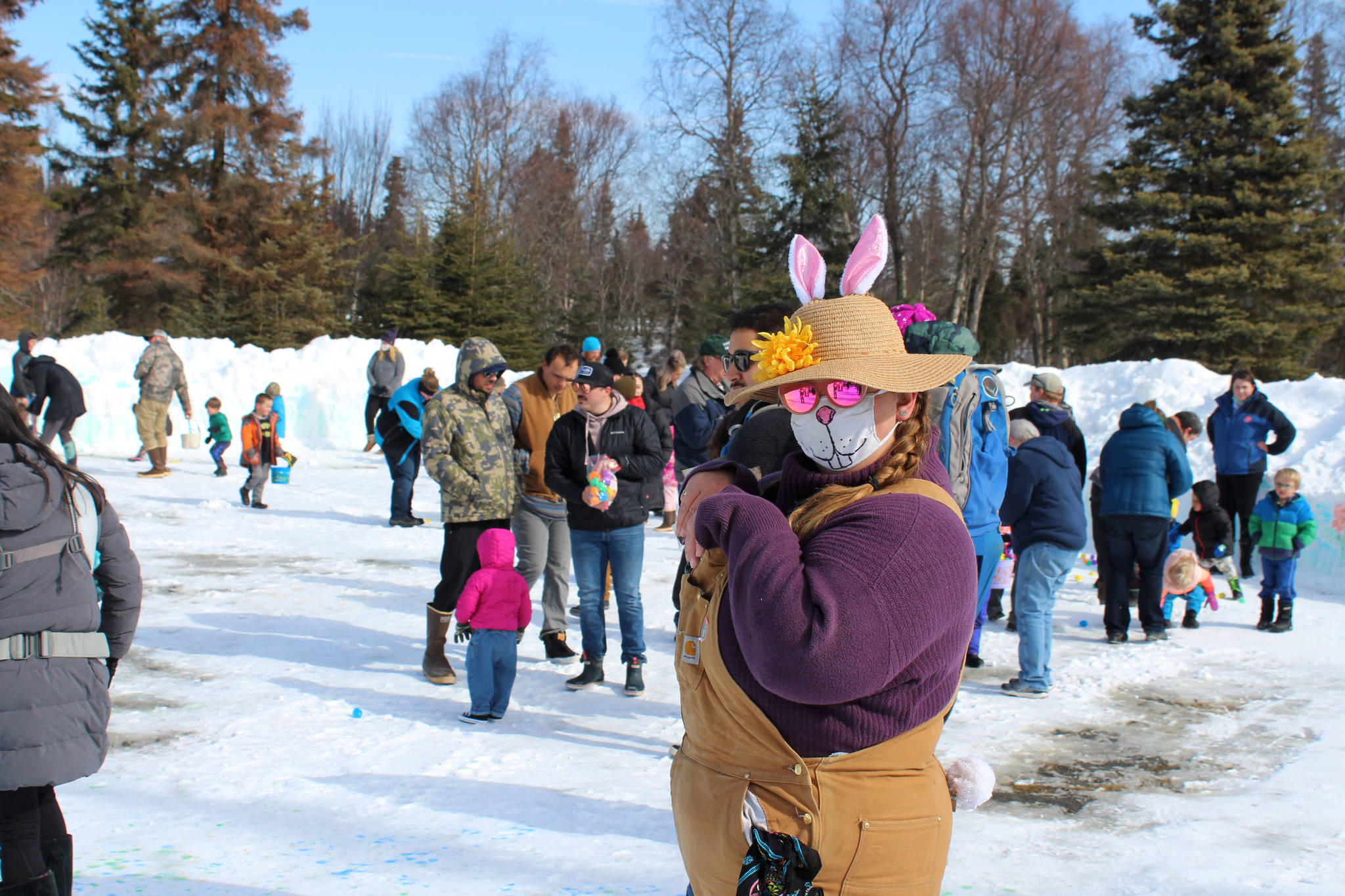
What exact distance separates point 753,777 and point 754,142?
3050cm

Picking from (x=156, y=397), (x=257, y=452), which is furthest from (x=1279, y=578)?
(x=156, y=397)

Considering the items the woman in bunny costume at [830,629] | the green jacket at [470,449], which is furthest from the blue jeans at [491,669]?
the woman in bunny costume at [830,629]

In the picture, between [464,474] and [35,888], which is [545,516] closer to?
[464,474]

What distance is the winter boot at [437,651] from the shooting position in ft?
19.7

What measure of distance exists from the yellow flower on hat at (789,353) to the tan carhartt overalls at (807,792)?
29cm

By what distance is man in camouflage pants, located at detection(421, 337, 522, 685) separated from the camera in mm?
5906

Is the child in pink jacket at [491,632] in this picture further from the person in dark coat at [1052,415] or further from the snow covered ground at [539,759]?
the person in dark coat at [1052,415]

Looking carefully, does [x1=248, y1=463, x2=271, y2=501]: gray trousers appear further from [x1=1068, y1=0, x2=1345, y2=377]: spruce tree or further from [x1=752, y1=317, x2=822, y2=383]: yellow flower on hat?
[x1=1068, y1=0, x2=1345, y2=377]: spruce tree

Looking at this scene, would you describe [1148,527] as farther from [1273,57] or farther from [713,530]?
[1273,57]

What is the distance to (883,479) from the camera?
1827mm

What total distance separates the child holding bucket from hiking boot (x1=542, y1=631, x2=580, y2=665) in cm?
695

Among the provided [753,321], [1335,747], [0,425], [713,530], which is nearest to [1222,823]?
[1335,747]

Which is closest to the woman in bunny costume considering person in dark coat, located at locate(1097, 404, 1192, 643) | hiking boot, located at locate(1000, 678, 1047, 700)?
hiking boot, located at locate(1000, 678, 1047, 700)

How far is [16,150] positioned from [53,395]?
1756 cm
